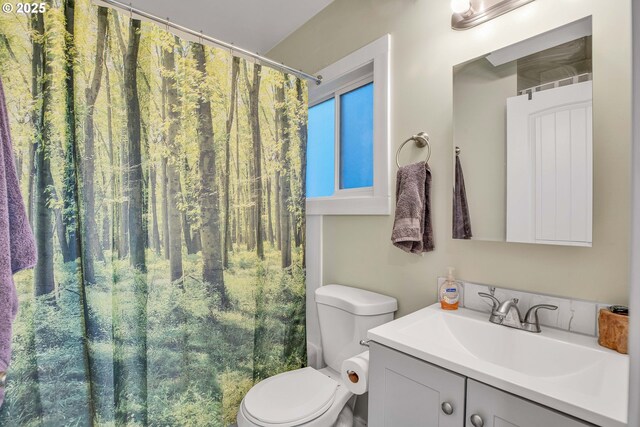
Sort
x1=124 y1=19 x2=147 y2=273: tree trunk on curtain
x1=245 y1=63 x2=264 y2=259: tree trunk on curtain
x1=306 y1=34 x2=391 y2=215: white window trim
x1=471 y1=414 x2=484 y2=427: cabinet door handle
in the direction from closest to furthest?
x1=471 y1=414 x2=484 y2=427: cabinet door handle → x1=124 y1=19 x2=147 y2=273: tree trunk on curtain → x1=306 y1=34 x2=391 y2=215: white window trim → x1=245 y1=63 x2=264 y2=259: tree trunk on curtain

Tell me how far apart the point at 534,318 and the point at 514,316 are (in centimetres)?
6

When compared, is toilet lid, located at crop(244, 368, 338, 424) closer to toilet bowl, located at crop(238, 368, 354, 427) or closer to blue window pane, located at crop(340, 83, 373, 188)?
toilet bowl, located at crop(238, 368, 354, 427)

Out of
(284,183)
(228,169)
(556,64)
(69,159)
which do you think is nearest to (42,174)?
(69,159)

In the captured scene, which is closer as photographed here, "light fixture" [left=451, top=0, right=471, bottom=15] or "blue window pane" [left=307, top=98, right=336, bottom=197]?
"light fixture" [left=451, top=0, right=471, bottom=15]

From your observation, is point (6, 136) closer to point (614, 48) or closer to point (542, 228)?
point (542, 228)

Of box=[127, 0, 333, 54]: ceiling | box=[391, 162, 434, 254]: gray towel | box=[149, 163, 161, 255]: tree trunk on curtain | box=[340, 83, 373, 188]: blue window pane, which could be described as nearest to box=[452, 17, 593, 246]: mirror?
box=[391, 162, 434, 254]: gray towel

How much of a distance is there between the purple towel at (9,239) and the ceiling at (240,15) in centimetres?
119

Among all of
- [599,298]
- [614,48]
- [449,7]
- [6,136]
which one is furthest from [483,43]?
[6,136]

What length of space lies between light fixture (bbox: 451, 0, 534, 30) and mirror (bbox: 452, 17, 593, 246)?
0.15m

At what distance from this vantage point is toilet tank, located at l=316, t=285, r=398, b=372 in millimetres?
1424

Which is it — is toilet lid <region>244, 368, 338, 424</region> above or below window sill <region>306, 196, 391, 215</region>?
below

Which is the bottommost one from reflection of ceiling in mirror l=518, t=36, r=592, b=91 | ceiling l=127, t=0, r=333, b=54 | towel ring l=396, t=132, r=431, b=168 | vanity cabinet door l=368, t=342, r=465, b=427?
vanity cabinet door l=368, t=342, r=465, b=427

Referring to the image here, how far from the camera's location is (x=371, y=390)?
1.01 metres

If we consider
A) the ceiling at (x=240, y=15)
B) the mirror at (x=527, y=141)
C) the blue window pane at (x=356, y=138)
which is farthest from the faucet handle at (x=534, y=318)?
the ceiling at (x=240, y=15)
